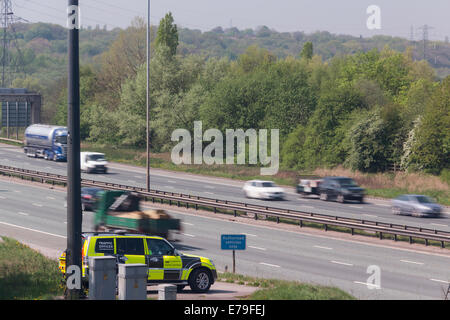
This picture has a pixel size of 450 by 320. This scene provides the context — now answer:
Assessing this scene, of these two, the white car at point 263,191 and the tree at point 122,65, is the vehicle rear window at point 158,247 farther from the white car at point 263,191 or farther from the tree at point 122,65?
the tree at point 122,65

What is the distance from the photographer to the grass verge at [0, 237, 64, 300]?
1559 centimetres

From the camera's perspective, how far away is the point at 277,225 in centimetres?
3847

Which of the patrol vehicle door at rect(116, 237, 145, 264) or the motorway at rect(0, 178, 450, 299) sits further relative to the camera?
the motorway at rect(0, 178, 450, 299)

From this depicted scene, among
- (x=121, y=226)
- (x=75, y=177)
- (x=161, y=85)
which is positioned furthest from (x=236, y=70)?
(x=75, y=177)

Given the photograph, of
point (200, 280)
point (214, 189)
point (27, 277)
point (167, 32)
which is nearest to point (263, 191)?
point (214, 189)

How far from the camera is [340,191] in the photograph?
4822 cm

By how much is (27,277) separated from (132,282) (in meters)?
5.50

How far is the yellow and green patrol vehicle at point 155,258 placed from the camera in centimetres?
1925

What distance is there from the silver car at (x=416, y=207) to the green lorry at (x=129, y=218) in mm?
18678

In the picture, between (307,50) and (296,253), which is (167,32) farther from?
(296,253)

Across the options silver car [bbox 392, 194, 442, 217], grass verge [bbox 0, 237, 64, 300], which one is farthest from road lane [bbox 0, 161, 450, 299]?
silver car [bbox 392, 194, 442, 217]

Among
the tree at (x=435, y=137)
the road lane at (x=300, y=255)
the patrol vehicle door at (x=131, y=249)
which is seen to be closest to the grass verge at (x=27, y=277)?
the patrol vehicle door at (x=131, y=249)

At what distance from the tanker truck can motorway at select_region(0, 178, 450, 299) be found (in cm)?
2542

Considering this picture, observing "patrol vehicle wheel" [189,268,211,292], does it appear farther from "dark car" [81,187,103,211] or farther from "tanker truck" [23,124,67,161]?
"tanker truck" [23,124,67,161]
